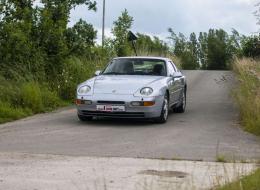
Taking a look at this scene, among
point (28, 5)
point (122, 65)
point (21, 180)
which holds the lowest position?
point (21, 180)

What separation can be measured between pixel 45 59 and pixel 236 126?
668 cm

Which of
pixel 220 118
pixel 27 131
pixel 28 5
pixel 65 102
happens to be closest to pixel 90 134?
pixel 27 131

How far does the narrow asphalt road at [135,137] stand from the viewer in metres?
8.83

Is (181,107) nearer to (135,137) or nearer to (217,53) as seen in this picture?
(135,137)

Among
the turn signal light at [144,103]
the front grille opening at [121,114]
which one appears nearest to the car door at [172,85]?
the turn signal light at [144,103]

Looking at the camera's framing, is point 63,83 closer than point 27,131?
No

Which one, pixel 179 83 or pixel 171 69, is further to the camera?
pixel 179 83

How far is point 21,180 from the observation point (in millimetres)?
6805

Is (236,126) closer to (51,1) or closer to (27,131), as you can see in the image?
(27,131)

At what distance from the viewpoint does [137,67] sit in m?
13.2

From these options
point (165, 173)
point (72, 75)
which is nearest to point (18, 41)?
point (72, 75)

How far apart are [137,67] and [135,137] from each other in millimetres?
3154

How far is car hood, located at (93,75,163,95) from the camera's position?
11787mm

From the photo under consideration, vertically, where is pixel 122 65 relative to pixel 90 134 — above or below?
above
